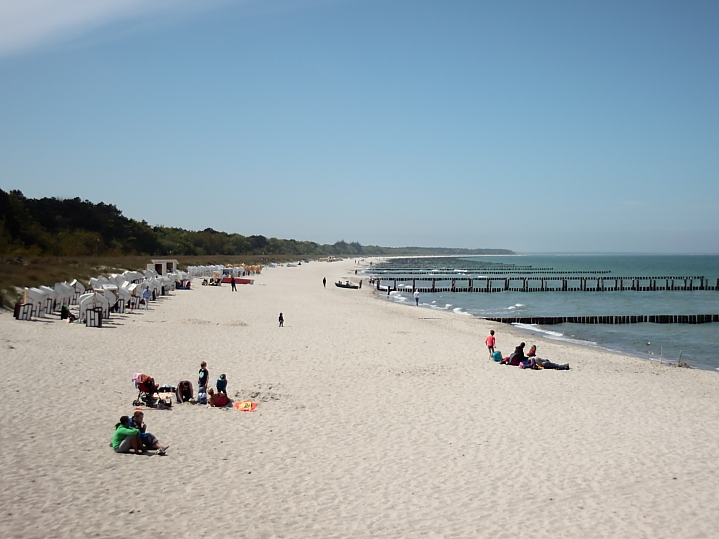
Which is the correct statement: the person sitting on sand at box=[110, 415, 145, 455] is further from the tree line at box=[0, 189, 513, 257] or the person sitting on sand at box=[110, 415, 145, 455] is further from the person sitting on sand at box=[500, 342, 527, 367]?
the tree line at box=[0, 189, 513, 257]

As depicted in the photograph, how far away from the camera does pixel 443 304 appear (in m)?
37.8

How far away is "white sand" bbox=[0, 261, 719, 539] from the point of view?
5.69 meters

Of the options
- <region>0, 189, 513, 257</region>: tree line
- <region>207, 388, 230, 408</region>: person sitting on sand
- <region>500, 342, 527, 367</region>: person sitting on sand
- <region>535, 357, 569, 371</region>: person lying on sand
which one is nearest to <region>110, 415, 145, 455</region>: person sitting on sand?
<region>207, 388, 230, 408</region>: person sitting on sand

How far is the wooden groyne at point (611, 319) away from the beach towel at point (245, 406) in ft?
66.0

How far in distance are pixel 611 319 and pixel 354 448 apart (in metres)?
25.7

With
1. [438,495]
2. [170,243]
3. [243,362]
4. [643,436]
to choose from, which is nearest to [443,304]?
[243,362]

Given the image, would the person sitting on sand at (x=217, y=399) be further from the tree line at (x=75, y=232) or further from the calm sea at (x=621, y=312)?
the tree line at (x=75, y=232)

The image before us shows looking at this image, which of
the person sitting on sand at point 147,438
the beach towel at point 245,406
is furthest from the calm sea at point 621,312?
the person sitting on sand at point 147,438

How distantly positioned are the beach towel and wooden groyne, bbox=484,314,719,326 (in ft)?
66.0

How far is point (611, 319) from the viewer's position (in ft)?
96.6

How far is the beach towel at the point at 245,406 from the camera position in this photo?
31.0 feet

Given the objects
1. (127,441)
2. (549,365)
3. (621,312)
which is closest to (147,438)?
(127,441)

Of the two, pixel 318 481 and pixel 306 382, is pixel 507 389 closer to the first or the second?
pixel 306 382

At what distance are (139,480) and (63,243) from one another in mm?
55151
